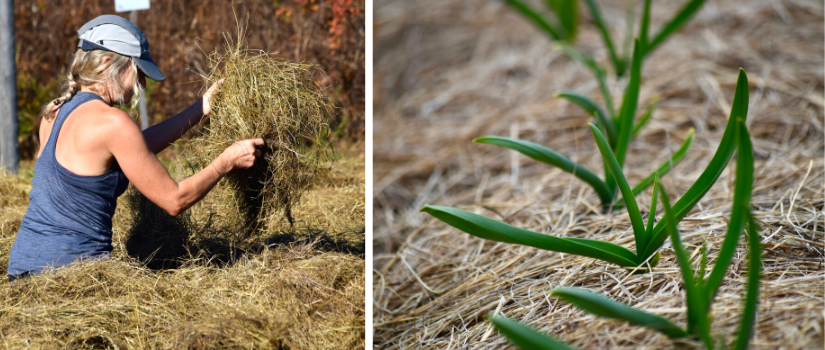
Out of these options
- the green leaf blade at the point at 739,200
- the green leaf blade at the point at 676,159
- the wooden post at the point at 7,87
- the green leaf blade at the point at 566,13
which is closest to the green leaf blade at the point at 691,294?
the green leaf blade at the point at 739,200

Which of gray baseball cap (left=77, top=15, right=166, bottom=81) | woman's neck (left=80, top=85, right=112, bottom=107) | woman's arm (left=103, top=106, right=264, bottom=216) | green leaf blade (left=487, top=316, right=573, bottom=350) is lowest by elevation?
green leaf blade (left=487, top=316, right=573, bottom=350)

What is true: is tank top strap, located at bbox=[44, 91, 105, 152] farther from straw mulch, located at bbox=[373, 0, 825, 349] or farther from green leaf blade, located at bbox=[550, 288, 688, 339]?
green leaf blade, located at bbox=[550, 288, 688, 339]

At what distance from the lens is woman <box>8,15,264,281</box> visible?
1.00 meters

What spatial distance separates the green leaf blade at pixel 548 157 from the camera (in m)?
1.18

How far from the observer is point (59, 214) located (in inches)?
40.5

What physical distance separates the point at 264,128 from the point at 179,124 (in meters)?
0.21

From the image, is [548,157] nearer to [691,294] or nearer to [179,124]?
[691,294]

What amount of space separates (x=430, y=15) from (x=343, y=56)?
4.10 feet

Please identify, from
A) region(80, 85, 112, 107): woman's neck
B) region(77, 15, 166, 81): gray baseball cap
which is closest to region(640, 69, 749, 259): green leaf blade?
region(77, 15, 166, 81): gray baseball cap

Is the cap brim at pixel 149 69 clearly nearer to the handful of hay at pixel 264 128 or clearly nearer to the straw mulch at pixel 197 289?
the handful of hay at pixel 264 128

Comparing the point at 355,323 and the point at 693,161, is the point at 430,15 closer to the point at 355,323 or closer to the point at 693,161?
the point at 693,161

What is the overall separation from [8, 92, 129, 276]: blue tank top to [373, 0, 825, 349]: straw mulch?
665mm

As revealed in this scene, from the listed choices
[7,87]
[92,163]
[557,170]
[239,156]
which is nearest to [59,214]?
[92,163]

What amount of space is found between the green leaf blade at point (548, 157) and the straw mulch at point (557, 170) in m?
0.07
